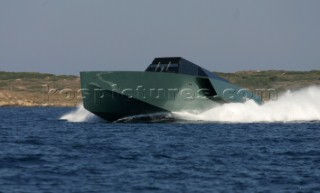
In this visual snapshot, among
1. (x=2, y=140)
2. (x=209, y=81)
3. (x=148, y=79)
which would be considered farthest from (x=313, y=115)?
(x=2, y=140)

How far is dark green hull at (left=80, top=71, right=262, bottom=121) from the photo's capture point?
47.2m

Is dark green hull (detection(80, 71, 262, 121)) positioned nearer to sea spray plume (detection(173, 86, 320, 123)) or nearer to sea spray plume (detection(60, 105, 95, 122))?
sea spray plume (detection(173, 86, 320, 123))

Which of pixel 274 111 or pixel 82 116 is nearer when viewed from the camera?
pixel 274 111

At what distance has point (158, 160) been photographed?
28891 mm

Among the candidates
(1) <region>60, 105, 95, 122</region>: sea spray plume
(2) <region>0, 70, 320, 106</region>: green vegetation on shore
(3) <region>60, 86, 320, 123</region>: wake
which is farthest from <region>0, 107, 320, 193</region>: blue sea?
(2) <region>0, 70, 320, 106</region>: green vegetation on shore

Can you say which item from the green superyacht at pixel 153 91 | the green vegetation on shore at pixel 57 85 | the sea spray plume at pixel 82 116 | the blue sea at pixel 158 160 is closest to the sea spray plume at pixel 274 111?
the green superyacht at pixel 153 91

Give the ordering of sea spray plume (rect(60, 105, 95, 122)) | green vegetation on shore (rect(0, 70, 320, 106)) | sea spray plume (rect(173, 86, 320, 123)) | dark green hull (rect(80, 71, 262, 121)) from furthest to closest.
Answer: green vegetation on shore (rect(0, 70, 320, 106)) → sea spray plume (rect(60, 105, 95, 122)) → sea spray plume (rect(173, 86, 320, 123)) → dark green hull (rect(80, 71, 262, 121))

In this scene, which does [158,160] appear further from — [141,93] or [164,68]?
[164,68]

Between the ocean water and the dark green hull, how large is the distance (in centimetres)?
129

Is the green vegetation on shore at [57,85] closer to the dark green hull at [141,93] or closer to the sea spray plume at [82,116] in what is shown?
the sea spray plume at [82,116]

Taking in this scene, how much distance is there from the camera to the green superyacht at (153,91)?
4719cm

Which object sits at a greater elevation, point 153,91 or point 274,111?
point 153,91

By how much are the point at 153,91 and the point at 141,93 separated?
0.88m

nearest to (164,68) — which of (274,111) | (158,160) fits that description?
(274,111)
